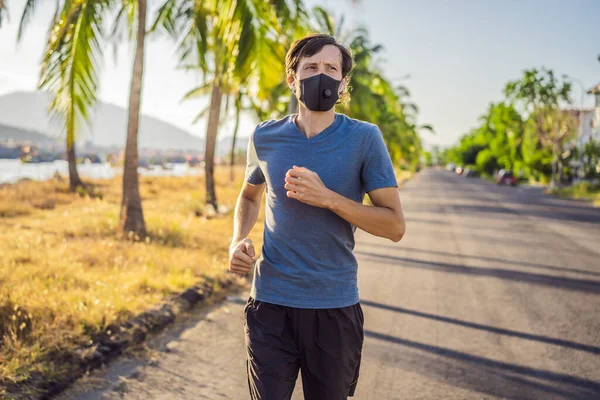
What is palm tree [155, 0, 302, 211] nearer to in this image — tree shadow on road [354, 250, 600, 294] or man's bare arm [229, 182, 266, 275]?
tree shadow on road [354, 250, 600, 294]

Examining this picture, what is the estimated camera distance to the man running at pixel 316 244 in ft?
7.55

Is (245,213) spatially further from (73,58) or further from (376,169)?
(73,58)

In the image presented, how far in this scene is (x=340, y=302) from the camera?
7.64ft

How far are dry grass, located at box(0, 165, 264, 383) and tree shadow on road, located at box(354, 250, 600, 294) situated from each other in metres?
2.82

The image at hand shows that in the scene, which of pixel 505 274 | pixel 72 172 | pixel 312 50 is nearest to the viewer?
pixel 312 50

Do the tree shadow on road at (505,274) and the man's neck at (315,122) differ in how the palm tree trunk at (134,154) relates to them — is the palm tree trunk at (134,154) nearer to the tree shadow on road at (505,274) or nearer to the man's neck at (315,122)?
the tree shadow on road at (505,274)

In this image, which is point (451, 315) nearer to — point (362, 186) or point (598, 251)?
point (362, 186)

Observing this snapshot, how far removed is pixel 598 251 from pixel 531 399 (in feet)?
29.8

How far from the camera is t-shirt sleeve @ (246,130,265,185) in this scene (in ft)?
8.40

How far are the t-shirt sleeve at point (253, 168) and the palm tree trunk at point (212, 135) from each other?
1191cm

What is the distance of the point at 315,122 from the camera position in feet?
7.93

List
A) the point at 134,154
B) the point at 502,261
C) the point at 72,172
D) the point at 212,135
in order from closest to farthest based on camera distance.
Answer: the point at 134,154
the point at 502,261
the point at 212,135
the point at 72,172

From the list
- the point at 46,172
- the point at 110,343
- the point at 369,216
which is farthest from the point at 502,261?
the point at 46,172

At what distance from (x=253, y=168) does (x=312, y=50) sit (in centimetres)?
57
